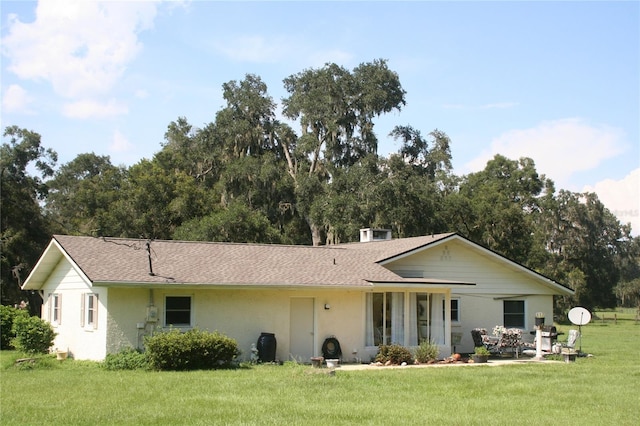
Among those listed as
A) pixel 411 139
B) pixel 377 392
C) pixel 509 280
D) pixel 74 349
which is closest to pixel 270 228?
pixel 411 139

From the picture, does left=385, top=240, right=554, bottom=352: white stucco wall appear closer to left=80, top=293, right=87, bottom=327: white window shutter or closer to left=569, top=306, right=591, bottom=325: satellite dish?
left=569, top=306, right=591, bottom=325: satellite dish

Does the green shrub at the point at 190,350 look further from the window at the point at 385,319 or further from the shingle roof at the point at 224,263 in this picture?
the window at the point at 385,319

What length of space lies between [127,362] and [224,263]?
16.9 ft

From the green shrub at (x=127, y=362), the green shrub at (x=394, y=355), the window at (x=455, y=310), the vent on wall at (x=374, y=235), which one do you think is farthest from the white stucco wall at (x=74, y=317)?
the vent on wall at (x=374, y=235)

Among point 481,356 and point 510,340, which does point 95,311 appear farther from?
point 510,340

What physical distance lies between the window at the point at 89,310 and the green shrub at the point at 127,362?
1.87 m

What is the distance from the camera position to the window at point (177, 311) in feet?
71.1

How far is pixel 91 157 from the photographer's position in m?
66.1

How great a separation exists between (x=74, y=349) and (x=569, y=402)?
14824 mm

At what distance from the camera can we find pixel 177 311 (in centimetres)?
2184

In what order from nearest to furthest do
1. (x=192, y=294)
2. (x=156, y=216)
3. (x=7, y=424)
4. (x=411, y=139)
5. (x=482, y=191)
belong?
(x=7, y=424) → (x=192, y=294) → (x=156, y=216) → (x=411, y=139) → (x=482, y=191)

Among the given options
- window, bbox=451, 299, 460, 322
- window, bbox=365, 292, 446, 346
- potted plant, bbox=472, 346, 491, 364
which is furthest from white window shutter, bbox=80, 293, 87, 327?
window, bbox=451, 299, 460, 322

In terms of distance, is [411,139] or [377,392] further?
[411,139]

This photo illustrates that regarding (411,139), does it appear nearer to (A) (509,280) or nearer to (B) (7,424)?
(A) (509,280)
